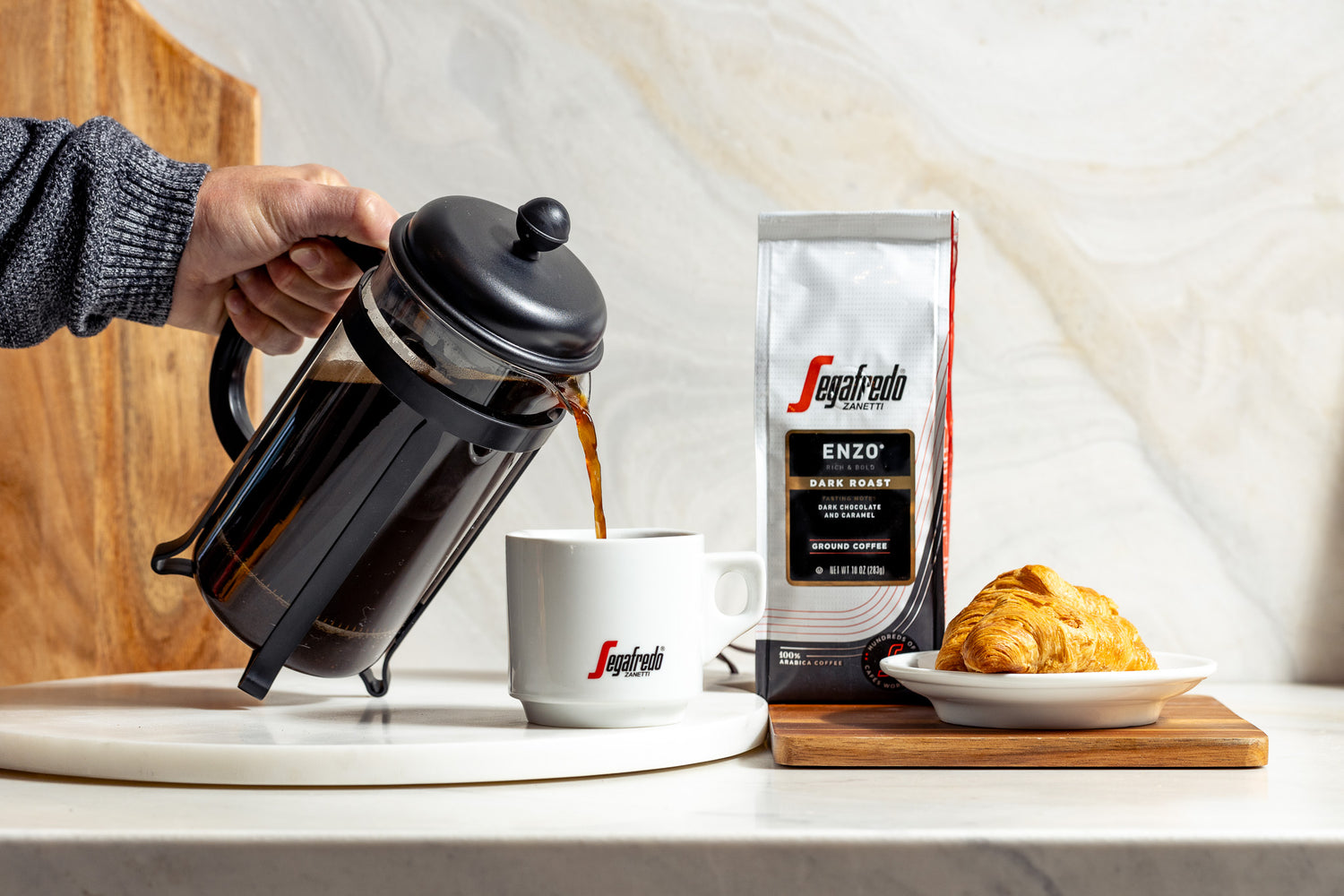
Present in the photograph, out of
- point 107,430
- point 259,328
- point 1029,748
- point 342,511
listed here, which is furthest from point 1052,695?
point 107,430

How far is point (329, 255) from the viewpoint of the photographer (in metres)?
0.92

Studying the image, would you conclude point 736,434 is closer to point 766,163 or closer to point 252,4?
point 766,163

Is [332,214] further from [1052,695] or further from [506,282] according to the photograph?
[1052,695]

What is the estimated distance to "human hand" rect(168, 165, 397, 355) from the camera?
0.88 meters

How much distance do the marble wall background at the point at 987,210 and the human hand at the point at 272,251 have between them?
25cm

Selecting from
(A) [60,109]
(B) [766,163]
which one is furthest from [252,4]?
(B) [766,163]

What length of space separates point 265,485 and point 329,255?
222mm

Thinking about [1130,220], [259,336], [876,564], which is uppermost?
[1130,220]

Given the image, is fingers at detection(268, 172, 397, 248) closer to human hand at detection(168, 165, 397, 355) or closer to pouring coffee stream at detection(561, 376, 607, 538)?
human hand at detection(168, 165, 397, 355)

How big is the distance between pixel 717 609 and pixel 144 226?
55 cm

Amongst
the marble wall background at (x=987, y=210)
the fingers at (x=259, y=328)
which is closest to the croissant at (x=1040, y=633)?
the marble wall background at (x=987, y=210)

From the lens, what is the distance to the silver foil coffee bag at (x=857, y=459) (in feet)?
2.95

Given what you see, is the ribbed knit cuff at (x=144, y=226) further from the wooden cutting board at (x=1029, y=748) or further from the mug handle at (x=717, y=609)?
the wooden cutting board at (x=1029, y=748)

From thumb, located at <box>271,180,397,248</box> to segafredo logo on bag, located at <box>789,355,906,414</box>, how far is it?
349 millimetres
